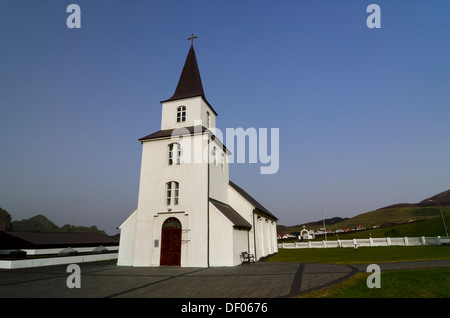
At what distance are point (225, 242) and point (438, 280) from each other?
12.6 m

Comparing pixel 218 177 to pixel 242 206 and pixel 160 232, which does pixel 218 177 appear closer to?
pixel 242 206

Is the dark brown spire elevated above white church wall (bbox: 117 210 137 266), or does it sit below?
above

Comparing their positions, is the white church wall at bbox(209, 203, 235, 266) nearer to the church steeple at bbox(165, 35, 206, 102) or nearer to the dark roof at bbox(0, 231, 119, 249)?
the church steeple at bbox(165, 35, 206, 102)

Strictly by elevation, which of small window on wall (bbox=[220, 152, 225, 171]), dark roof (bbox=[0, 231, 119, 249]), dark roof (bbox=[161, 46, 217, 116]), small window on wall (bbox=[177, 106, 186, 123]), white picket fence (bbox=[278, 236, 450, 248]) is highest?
dark roof (bbox=[161, 46, 217, 116])

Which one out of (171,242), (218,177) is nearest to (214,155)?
(218,177)

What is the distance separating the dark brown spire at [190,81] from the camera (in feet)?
81.5

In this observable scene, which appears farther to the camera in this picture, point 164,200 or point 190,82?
point 190,82

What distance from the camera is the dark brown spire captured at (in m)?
24.8

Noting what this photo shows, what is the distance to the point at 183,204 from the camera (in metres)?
20.5

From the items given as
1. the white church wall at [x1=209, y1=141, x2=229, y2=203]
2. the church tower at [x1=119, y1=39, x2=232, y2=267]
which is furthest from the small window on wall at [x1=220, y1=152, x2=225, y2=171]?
the church tower at [x1=119, y1=39, x2=232, y2=267]

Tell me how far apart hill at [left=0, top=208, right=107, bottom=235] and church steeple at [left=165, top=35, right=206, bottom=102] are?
84106 millimetres
